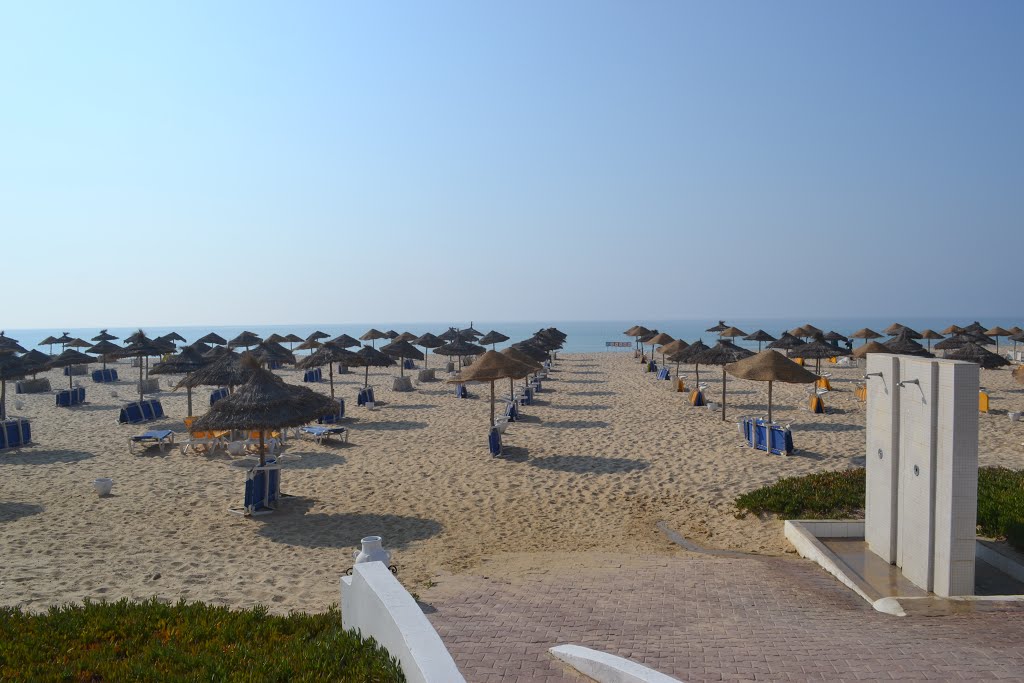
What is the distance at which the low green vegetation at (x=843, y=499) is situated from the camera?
23.1ft

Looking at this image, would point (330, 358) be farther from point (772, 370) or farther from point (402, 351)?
point (772, 370)

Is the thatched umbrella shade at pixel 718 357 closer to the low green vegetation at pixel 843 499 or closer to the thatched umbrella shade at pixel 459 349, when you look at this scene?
the low green vegetation at pixel 843 499

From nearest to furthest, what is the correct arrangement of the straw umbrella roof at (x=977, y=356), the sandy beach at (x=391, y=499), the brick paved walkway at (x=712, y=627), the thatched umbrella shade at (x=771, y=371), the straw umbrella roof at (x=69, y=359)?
the brick paved walkway at (x=712, y=627) → the sandy beach at (x=391, y=499) → the thatched umbrella shade at (x=771, y=371) → the straw umbrella roof at (x=69, y=359) → the straw umbrella roof at (x=977, y=356)

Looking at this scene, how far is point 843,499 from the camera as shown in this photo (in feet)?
26.8

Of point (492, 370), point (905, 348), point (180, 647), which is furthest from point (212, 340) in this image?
point (180, 647)

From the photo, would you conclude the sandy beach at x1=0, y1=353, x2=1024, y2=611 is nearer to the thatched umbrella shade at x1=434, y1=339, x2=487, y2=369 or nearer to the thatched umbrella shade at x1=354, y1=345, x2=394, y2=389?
the thatched umbrella shade at x1=354, y1=345, x2=394, y2=389

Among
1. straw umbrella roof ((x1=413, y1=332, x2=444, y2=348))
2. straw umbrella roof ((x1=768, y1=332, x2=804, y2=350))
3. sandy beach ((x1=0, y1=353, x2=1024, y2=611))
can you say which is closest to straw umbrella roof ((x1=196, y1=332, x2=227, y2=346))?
straw umbrella roof ((x1=413, y1=332, x2=444, y2=348))

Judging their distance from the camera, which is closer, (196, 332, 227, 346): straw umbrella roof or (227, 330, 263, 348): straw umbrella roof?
(227, 330, 263, 348): straw umbrella roof

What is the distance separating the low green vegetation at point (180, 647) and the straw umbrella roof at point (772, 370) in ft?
32.7

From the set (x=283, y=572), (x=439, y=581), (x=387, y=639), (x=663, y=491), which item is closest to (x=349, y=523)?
(x=283, y=572)

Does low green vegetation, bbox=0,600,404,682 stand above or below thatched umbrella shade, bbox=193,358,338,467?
below

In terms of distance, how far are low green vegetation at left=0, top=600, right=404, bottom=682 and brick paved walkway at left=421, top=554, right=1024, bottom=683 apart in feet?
2.61

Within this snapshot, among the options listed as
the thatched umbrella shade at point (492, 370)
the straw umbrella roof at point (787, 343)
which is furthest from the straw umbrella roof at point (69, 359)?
the straw umbrella roof at point (787, 343)

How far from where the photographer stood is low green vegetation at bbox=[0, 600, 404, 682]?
136 inches
